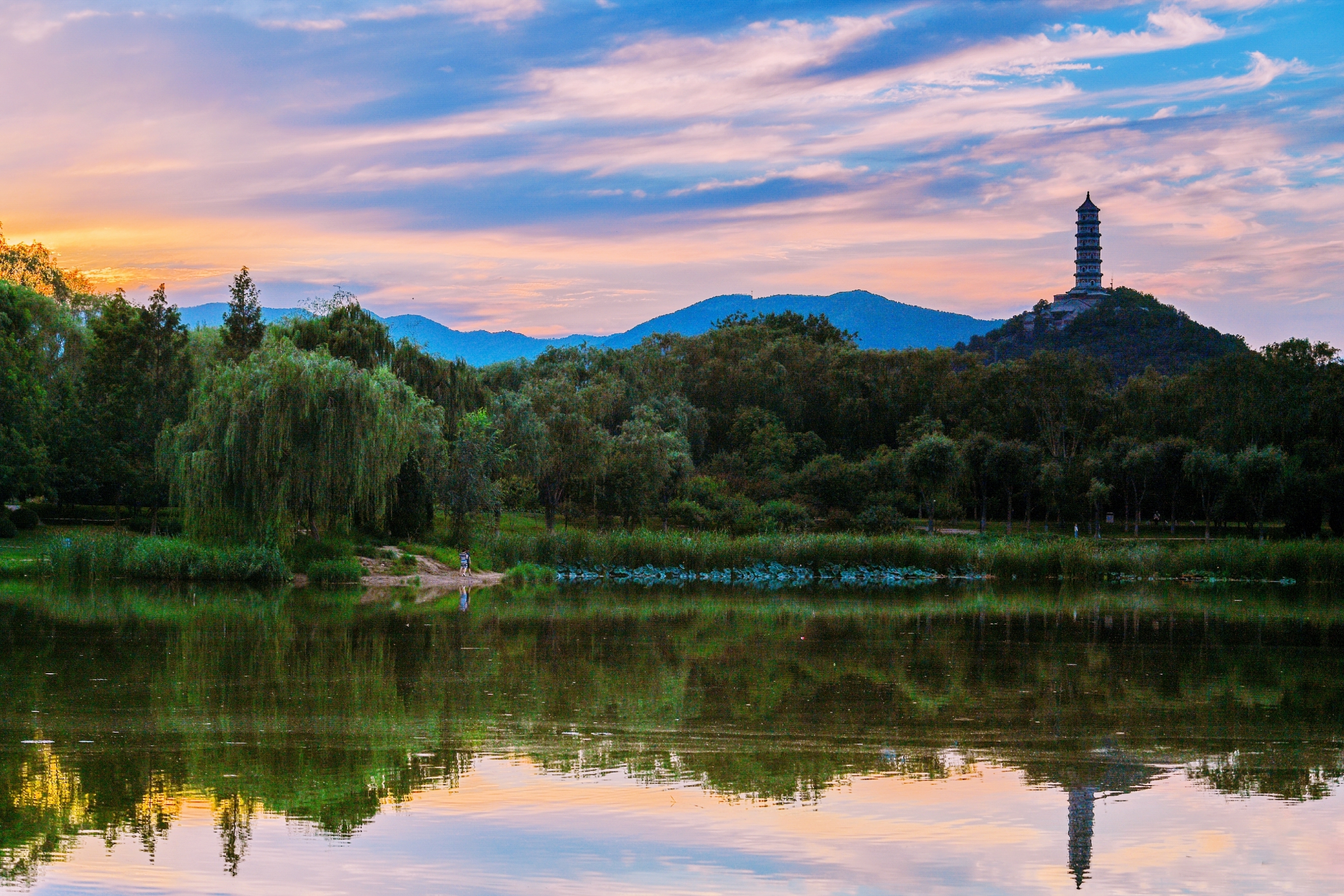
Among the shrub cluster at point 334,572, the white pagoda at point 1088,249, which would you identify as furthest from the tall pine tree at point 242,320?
the white pagoda at point 1088,249

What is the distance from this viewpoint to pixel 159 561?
115 feet

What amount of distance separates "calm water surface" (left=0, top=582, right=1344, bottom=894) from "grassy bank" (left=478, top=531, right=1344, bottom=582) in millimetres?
20282

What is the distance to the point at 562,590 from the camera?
36125 mm

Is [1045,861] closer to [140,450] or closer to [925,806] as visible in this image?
[925,806]

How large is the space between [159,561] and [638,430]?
27420mm

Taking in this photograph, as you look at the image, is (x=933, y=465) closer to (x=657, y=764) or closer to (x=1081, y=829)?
(x=657, y=764)

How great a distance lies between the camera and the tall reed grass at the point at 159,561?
34.5 m

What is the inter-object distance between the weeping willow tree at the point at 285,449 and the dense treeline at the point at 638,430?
0.24 ft

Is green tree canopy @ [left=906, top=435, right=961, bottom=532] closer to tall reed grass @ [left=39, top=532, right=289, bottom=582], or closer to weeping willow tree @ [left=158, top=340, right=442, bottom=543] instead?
weeping willow tree @ [left=158, top=340, right=442, bottom=543]

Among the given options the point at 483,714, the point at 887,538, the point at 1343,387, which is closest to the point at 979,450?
the point at 1343,387

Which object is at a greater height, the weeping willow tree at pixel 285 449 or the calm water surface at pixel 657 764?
the weeping willow tree at pixel 285 449

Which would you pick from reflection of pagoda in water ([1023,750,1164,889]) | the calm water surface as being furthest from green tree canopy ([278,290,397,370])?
reflection of pagoda in water ([1023,750,1164,889])

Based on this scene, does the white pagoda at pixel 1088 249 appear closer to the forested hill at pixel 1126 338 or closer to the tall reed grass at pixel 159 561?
the forested hill at pixel 1126 338

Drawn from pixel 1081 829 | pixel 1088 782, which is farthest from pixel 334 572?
pixel 1081 829
